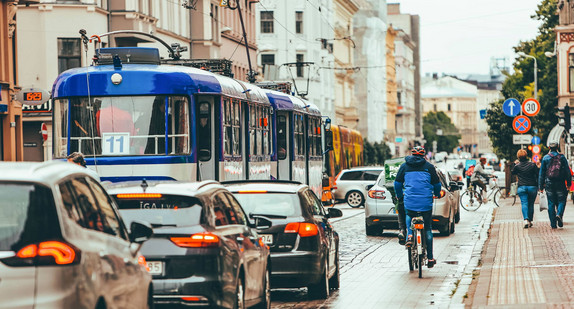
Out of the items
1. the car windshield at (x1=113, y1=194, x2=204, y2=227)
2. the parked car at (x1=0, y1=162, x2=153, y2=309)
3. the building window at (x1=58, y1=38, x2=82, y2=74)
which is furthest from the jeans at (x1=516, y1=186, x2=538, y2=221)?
the building window at (x1=58, y1=38, x2=82, y2=74)

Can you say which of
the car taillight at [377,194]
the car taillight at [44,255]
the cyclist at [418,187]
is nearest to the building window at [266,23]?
the car taillight at [377,194]

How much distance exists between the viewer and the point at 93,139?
20.0m

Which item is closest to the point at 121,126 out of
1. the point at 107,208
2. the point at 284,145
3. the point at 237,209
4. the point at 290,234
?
the point at 290,234

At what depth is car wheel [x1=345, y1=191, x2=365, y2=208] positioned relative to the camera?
4688cm

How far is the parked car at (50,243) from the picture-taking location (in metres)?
6.66

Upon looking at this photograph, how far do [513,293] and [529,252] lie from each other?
6125 millimetres

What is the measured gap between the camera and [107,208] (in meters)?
8.35

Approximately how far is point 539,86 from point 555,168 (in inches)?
2031

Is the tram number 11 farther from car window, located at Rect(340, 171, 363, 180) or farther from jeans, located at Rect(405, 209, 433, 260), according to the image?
car window, located at Rect(340, 171, 363, 180)

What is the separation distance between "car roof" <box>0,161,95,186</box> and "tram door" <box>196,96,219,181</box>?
13189mm

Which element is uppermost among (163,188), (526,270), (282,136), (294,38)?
(294,38)

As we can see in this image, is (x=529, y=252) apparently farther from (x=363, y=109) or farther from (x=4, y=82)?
(x=363, y=109)

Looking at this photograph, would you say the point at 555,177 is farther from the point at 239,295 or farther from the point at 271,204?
the point at 239,295

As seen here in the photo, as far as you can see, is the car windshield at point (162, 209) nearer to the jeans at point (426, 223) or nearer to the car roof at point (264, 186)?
the car roof at point (264, 186)
